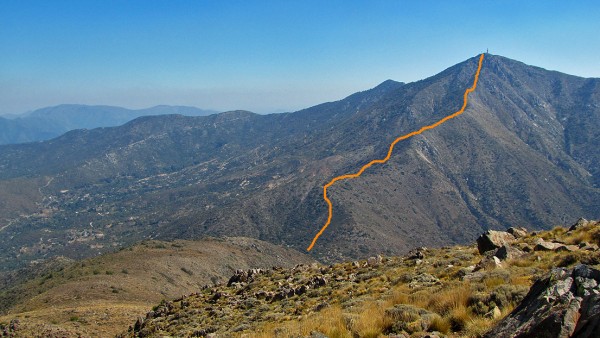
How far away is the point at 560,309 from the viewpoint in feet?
24.6

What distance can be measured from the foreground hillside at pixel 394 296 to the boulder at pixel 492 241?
5 cm

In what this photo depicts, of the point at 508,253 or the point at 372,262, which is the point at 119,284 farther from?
the point at 508,253

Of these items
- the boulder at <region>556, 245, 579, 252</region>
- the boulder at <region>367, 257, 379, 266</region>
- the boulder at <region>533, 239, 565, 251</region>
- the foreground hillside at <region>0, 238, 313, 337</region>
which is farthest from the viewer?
the foreground hillside at <region>0, 238, 313, 337</region>

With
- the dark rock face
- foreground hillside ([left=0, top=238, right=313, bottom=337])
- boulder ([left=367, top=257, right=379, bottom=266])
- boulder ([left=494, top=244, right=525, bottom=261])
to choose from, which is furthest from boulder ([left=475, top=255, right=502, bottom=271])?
foreground hillside ([left=0, top=238, right=313, bottom=337])

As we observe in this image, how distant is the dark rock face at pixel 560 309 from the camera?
23.0 feet

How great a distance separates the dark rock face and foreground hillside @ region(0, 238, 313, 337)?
30820 millimetres

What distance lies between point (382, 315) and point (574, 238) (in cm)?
1198

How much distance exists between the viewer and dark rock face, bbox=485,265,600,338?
23.0 ft

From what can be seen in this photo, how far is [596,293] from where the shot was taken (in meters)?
7.40

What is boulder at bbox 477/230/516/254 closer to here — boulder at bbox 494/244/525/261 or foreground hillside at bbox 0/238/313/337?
boulder at bbox 494/244/525/261

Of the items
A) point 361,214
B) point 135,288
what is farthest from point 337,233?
point 135,288

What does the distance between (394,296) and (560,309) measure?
8.61 m

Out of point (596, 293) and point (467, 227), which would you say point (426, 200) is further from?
point (596, 293)

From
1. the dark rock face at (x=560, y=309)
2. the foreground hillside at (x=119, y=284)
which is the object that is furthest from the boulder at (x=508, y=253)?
the foreground hillside at (x=119, y=284)
